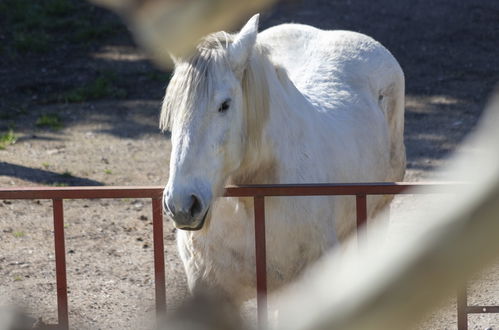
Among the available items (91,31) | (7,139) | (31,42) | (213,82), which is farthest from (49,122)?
(213,82)

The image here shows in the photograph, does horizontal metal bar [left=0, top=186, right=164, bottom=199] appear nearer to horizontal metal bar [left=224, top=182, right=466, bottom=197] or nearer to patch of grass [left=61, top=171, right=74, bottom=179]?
horizontal metal bar [left=224, top=182, right=466, bottom=197]

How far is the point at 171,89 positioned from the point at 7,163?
463 cm

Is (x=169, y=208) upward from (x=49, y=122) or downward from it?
upward

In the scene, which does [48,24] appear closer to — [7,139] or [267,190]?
[7,139]

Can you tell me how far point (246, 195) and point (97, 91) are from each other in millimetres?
7028

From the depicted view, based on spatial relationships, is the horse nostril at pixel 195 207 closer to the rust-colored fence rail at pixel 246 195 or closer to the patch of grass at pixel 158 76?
the rust-colored fence rail at pixel 246 195

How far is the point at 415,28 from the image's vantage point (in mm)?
11398

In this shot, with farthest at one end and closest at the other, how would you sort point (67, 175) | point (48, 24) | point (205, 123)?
point (48, 24) < point (67, 175) < point (205, 123)

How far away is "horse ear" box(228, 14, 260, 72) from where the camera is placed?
3.04 m

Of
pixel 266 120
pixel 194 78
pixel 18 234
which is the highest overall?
pixel 194 78

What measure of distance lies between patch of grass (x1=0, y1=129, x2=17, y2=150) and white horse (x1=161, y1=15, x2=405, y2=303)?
13.9ft

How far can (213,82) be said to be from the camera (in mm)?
2934

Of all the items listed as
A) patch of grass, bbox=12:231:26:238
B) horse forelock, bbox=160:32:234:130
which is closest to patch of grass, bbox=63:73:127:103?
patch of grass, bbox=12:231:26:238

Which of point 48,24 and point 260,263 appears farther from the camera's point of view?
point 48,24
